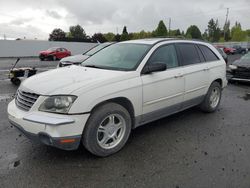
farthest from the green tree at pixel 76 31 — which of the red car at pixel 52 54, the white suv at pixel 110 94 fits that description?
the white suv at pixel 110 94

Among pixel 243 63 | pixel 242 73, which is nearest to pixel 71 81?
pixel 242 73

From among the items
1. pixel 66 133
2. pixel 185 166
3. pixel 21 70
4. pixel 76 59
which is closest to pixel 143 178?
pixel 185 166

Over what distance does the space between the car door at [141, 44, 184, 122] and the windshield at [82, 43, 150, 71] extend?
9.1 inches

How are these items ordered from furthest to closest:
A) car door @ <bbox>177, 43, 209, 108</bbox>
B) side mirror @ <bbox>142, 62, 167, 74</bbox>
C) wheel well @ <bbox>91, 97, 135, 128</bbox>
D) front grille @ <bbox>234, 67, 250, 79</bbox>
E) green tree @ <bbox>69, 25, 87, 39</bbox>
Result: green tree @ <bbox>69, 25, 87, 39</bbox>
front grille @ <bbox>234, 67, 250, 79</bbox>
car door @ <bbox>177, 43, 209, 108</bbox>
side mirror @ <bbox>142, 62, 167, 74</bbox>
wheel well @ <bbox>91, 97, 135, 128</bbox>

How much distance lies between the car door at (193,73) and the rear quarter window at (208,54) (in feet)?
0.58

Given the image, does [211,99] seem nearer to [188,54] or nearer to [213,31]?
[188,54]

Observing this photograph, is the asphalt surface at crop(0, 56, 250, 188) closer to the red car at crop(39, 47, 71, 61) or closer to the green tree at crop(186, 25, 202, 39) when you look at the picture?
the red car at crop(39, 47, 71, 61)

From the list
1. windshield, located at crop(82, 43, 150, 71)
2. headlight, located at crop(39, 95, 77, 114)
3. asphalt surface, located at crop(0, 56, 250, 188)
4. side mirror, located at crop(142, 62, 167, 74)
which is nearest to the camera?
asphalt surface, located at crop(0, 56, 250, 188)

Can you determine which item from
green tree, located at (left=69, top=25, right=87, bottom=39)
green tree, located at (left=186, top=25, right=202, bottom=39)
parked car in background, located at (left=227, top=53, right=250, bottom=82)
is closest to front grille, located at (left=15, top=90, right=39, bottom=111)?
parked car in background, located at (left=227, top=53, right=250, bottom=82)

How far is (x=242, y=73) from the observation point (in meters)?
9.01

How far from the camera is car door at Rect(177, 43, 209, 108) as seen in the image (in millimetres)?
4523

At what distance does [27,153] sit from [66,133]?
0.98m

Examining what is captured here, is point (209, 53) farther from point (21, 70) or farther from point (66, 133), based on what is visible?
point (21, 70)

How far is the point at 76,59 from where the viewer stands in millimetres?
8977
